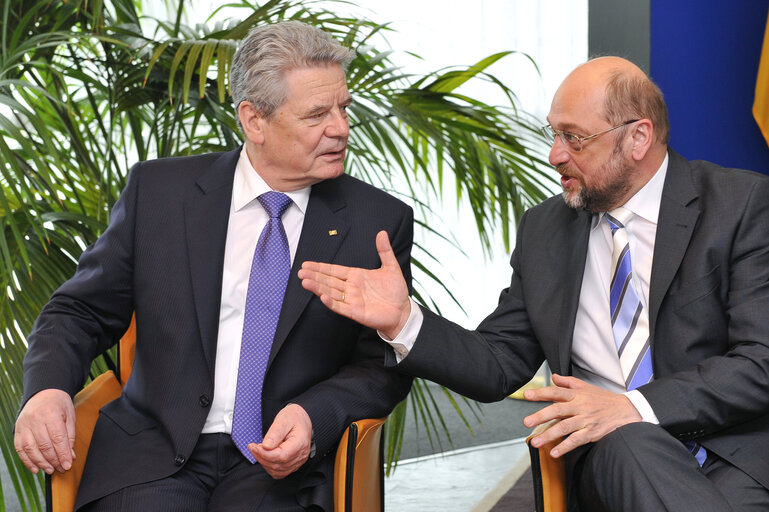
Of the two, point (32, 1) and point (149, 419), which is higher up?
point (32, 1)

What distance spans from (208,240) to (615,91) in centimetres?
91

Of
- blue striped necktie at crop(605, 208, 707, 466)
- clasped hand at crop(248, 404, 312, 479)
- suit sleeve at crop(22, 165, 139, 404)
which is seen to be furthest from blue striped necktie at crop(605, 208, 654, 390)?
suit sleeve at crop(22, 165, 139, 404)

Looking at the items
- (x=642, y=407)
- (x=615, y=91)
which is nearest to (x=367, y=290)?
(x=642, y=407)

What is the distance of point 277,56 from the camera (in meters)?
1.88

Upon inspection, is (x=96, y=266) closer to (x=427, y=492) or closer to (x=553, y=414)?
(x=553, y=414)

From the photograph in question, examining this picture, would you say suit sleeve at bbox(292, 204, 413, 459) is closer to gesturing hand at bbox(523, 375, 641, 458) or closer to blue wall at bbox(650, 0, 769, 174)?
gesturing hand at bbox(523, 375, 641, 458)

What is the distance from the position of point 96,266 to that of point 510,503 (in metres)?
1.86

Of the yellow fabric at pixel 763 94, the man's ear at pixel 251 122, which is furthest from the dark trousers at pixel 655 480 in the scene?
the yellow fabric at pixel 763 94

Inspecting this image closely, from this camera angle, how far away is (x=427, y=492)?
3396 millimetres

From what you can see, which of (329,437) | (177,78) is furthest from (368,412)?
(177,78)

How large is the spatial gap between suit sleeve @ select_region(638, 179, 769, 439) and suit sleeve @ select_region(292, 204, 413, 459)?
1.68ft

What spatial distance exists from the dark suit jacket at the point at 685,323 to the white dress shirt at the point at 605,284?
0.04 meters

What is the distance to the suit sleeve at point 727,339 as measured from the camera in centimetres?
164

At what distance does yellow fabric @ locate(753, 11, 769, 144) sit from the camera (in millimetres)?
2631
